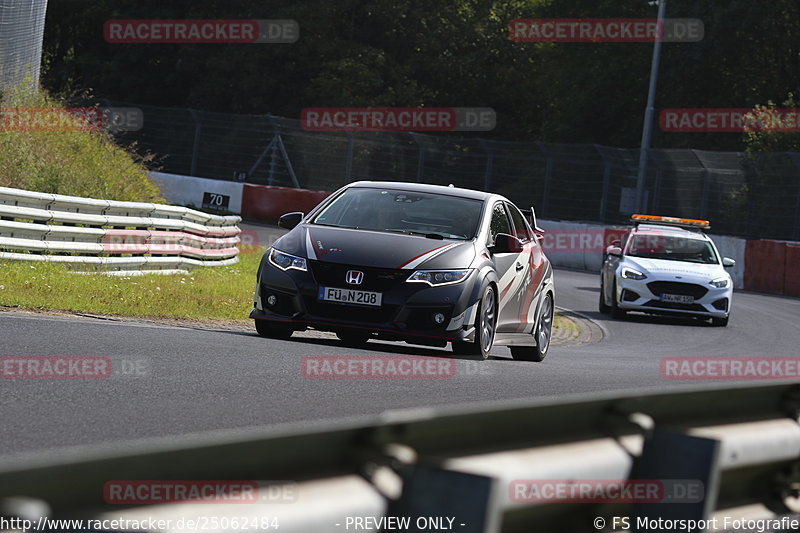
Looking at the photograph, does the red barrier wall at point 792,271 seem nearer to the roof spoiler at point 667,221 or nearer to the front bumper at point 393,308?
the roof spoiler at point 667,221

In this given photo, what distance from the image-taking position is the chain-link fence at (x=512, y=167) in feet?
116

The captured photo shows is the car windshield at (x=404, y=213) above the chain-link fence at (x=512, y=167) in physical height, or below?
below

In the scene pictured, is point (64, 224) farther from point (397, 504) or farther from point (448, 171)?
point (448, 171)

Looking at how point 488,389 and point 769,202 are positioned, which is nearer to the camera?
point 488,389

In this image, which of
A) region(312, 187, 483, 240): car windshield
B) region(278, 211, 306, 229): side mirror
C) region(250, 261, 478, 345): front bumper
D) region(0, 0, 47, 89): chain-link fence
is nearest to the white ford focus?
region(312, 187, 483, 240): car windshield

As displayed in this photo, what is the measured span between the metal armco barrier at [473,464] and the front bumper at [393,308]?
6.07 m

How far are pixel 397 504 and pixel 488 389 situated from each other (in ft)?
21.6

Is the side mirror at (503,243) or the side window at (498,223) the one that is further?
the side window at (498,223)

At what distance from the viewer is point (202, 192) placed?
41.8m

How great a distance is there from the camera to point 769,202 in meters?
35.0

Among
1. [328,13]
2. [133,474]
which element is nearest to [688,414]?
[133,474]

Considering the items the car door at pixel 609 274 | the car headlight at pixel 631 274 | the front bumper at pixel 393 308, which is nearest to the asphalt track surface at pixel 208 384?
the front bumper at pixel 393 308

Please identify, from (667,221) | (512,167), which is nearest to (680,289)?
(667,221)

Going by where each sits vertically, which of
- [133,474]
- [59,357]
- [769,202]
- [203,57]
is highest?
[203,57]
